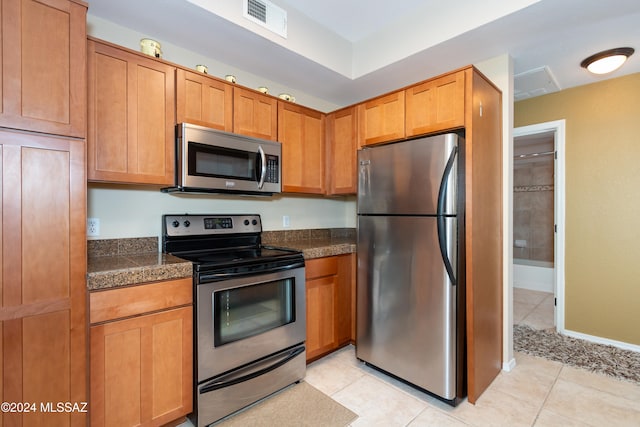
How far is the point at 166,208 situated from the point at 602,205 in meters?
3.91

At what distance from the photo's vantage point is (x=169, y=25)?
2.03 metres

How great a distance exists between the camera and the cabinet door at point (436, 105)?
1.99 meters

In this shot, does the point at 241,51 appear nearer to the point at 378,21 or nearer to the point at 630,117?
the point at 378,21

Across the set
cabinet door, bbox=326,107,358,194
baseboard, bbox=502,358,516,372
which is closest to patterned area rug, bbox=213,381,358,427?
baseboard, bbox=502,358,516,372

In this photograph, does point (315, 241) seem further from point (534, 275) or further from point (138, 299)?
point (534, 275)

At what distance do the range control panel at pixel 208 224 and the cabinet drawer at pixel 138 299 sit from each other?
60cm

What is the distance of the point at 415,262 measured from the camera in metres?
2.06

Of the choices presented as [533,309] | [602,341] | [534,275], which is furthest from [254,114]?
[534,275]

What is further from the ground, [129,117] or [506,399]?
[129,117]

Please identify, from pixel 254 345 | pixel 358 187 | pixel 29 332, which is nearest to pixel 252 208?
pixel 358 187

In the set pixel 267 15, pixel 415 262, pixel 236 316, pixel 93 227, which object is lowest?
pixel 236 316

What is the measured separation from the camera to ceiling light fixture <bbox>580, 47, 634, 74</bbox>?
234 cm

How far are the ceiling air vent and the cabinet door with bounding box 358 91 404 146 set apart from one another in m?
0.88

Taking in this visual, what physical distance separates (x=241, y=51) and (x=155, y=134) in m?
0.99
